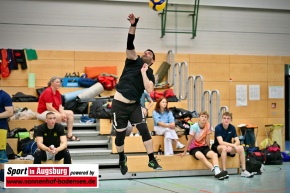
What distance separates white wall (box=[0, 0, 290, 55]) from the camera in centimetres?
1386

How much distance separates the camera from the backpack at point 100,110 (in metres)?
12.0

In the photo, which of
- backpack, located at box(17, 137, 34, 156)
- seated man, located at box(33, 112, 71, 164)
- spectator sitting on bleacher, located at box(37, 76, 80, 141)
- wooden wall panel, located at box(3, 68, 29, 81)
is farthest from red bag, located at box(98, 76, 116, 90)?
seated man, located at box(33, 112, 71, 164)

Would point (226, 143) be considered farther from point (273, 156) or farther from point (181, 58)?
point (181, 58)

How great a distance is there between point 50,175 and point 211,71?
26.3ft

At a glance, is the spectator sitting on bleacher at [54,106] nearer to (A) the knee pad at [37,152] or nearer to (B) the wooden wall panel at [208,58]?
(A) the knee pad at [37,152]

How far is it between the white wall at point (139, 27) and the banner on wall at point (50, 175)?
623 cm

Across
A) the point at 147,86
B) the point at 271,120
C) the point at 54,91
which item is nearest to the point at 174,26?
the point at 271,120

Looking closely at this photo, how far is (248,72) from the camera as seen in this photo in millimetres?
15555

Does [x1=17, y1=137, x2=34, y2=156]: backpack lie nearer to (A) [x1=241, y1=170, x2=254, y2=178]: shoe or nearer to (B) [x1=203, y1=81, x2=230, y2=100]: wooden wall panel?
(A) [x1=241, y1=170, x2=254, y2=178]: shoe

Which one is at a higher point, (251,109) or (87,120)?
(251,109)

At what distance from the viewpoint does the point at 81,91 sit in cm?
1318

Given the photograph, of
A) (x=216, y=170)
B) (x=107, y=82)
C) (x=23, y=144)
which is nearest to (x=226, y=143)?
(x=216, y=170)

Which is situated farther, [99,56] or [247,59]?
[247,59]

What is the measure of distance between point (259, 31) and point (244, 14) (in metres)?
0.70
